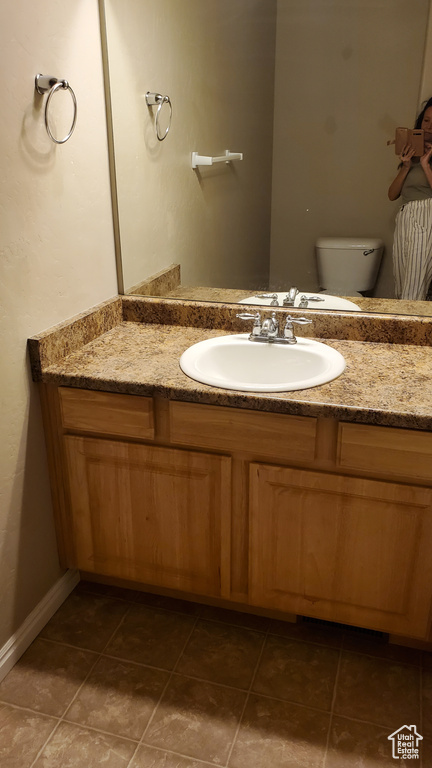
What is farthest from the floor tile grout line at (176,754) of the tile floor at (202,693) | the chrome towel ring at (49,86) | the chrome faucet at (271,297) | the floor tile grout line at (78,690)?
the chrome towel ring at (49,86)

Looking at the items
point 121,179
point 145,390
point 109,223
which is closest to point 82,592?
point 145,390

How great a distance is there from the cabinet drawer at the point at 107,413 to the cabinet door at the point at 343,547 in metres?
0.32

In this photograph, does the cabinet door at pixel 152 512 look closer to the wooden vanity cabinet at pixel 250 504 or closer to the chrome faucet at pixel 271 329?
the wooden vanity cabinet at pixel 250 504

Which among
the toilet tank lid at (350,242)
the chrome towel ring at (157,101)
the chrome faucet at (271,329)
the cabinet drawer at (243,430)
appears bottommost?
the cabinet drawer at (243,430)

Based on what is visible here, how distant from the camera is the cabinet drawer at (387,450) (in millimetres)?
1388

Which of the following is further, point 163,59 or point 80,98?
point 163,59

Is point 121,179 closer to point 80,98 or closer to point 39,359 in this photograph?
point 80,98

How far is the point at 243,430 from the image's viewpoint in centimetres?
151

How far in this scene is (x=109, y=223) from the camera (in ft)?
6.34

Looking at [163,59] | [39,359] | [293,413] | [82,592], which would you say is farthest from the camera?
[82,592]

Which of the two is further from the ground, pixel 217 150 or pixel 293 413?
pixel 217 150

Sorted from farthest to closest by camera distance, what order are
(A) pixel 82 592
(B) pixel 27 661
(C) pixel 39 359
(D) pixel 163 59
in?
(A) pixel 82 592 → (D) pixel 163 59 → (B) pixel 27 661 → (C) pixel 39 359

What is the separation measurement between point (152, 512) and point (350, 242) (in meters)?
0.96

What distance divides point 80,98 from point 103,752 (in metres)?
1.71
